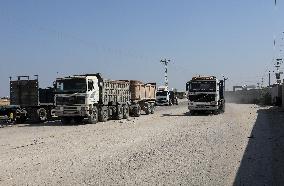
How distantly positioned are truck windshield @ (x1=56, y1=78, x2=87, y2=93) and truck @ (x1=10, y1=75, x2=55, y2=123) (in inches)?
72.1

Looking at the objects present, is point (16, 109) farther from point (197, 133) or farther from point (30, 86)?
point (197, 133)

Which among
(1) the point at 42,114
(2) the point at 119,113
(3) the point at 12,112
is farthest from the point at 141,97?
(3) the point at 12,112

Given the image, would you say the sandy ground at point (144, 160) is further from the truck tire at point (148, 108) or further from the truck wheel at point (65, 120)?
the truck tire at point (148, 108)

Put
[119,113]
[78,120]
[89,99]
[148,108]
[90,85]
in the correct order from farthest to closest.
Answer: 1. [148,108]
2. [119,113]
3. [78,120]
4. [90,85]
5. [89,99]

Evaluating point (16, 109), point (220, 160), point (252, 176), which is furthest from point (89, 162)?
point (16, 109)

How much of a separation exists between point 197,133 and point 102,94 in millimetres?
10442

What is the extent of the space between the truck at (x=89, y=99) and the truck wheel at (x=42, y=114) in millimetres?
1764

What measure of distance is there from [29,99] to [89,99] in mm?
4627

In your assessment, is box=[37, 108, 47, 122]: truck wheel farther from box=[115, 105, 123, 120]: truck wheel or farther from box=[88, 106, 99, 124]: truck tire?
box=[115, 105, 123, 120]: truck wheel

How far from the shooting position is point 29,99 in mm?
29172

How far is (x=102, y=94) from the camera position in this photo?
28828 millimetres

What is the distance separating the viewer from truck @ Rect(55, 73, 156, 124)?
88.3ft

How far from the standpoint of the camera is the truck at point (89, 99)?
88.3 feet

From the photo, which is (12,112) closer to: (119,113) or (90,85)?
(90,85)
